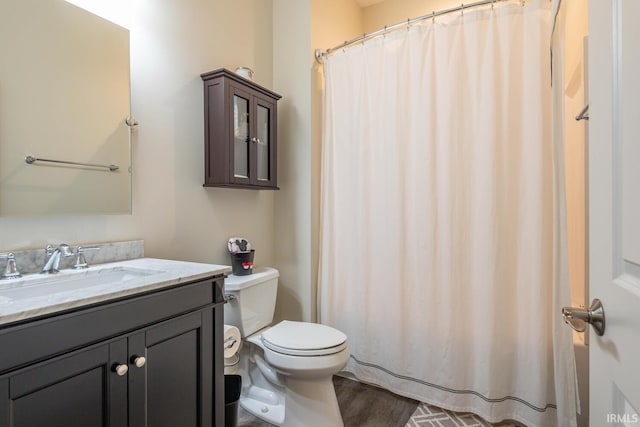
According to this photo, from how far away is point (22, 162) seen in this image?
3.64ft

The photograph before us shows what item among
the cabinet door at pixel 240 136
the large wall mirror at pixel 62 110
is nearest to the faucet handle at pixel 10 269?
the large wall mirror at pixel 62 110

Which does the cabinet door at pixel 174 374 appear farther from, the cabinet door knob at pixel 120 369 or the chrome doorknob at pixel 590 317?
the chrome doorknob at pixel 590 317

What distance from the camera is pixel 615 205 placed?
55 centimetres

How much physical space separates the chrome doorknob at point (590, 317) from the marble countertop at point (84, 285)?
0.97 m

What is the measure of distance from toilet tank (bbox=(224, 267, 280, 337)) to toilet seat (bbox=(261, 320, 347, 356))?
128 millimetres

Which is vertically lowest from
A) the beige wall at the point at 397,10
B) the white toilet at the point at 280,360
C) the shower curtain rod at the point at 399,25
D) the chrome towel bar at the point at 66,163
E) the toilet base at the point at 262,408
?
the toilet base at the point at 262,408

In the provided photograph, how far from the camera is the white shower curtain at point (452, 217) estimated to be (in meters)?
1.57

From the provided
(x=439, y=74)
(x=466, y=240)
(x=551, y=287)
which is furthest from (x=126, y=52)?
(x=551, y=287)

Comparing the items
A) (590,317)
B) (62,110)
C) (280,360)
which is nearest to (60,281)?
(62,110)

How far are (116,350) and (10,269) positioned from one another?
509 mm

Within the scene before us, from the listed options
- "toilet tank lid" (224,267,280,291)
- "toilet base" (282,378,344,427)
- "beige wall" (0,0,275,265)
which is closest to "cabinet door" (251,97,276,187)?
"beige wall" (0,0,275,265)

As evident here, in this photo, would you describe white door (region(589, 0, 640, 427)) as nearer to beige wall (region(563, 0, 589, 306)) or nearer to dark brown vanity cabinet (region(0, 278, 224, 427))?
dark brown vanity cabinet (region(0, 278, 224, 427))

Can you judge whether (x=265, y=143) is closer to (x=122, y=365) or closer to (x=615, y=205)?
(x=122, y=365)

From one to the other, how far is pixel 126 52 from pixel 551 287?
217 centimetres
